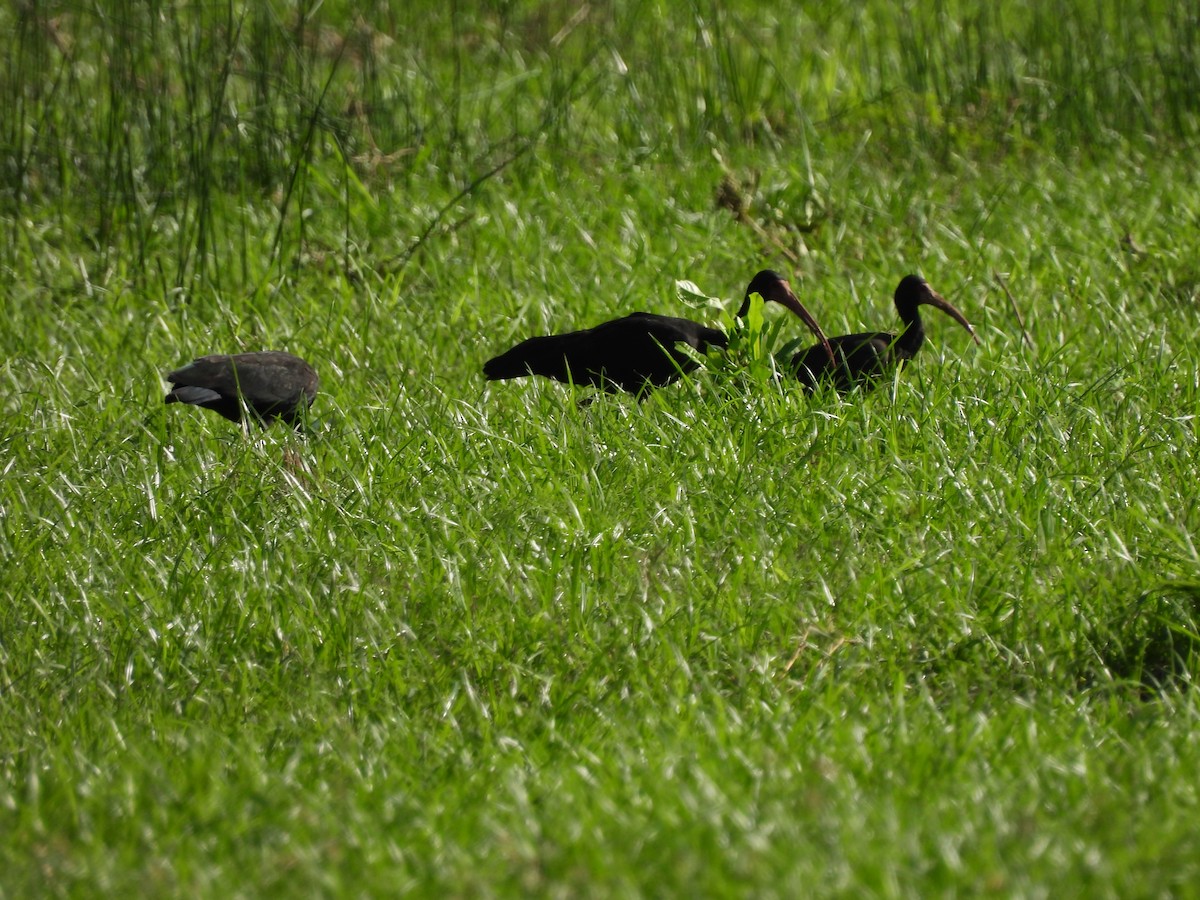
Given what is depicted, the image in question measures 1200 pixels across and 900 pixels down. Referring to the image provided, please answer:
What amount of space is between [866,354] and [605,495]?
1.37 meters

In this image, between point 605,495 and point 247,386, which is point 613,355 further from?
point 247,386

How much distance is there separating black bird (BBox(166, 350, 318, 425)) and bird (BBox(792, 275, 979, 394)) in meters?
1.71

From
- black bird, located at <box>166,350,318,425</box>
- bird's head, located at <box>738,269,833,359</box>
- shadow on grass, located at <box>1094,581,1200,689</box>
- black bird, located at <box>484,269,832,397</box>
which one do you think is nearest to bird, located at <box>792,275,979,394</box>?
black bird, located at <box>484,269,832,397</box>

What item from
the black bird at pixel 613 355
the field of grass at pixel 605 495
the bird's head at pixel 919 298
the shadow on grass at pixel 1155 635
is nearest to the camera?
the field of grass at pixel 605 495

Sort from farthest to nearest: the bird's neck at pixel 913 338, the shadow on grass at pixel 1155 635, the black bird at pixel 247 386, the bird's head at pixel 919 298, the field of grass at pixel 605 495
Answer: the bird's head at pixel 919 298
the bird's neck at pixel 913 338
the black bird at pixel 247 386
the shadow on grass at pixel 1155 635
the field of grass at pixel 605 495

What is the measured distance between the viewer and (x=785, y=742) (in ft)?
10.5

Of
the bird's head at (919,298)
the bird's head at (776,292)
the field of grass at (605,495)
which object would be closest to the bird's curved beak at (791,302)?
the bird's head at (776,292)

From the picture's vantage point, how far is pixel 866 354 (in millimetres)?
5352

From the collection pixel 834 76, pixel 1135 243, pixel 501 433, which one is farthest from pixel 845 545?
pixel 834 76

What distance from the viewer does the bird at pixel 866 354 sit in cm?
528

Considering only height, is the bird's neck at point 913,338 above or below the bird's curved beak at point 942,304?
below

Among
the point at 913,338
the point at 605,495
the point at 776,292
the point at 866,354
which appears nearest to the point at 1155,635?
the point at 605,495

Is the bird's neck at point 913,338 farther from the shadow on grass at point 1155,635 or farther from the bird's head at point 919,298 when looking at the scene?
the shadow on grass at point 1155,635

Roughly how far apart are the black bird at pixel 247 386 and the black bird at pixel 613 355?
2.18ft
